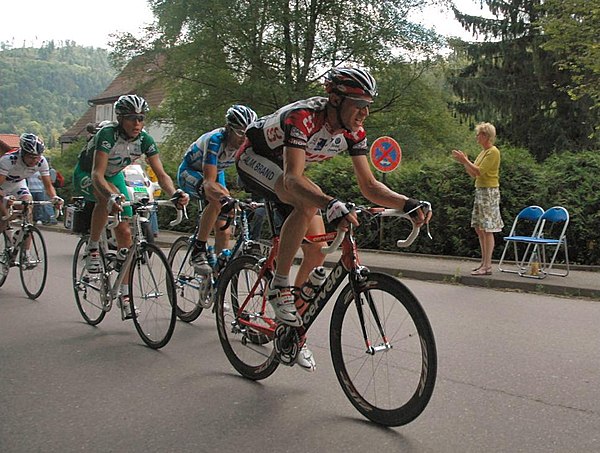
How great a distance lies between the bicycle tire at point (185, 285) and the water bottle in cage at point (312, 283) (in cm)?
243

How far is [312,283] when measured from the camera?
4461 mm

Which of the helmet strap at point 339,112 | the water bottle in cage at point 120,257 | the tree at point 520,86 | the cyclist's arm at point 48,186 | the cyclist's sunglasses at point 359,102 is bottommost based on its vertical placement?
the water bottle in cage at point 120,257

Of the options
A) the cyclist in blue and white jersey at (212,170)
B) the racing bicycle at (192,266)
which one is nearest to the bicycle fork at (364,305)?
the racing bicycle at (192,266)

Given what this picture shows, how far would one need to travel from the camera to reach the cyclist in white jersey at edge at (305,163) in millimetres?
4160

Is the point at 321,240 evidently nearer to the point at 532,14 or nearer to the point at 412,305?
the point at 412,305

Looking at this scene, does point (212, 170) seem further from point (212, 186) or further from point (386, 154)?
point (386, 154)

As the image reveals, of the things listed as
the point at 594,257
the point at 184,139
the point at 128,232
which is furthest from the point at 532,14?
the point at 128,232

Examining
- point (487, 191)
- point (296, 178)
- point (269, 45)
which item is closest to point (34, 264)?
point (296, 178)

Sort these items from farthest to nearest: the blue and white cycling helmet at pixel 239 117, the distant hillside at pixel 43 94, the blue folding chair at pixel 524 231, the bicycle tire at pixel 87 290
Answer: the distant hillside at pixel 43 94, the blue folding chair at pixel 524 231, the bicycle tire at pixel 87 290, the blue and white cycling helmet at pixel 239 117

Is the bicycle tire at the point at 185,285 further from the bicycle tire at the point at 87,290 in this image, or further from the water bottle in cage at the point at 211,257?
the bicycle tire at the point at 87,290

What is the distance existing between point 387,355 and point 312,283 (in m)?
0.69

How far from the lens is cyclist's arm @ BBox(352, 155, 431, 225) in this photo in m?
4.20

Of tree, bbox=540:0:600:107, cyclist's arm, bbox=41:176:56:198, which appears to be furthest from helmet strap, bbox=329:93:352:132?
tree, bbox=540:0:600:107

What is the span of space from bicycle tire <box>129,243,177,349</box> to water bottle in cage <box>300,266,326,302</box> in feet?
5.38
